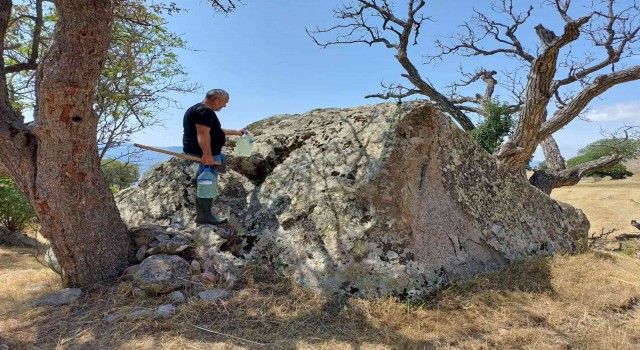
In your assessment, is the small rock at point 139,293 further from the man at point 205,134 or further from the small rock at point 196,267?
the man at point 205,134

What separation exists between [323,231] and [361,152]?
39.0 inches

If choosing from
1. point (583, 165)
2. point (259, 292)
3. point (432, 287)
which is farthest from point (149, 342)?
point (583, 165)

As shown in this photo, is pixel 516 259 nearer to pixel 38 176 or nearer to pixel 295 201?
pixel 295 201

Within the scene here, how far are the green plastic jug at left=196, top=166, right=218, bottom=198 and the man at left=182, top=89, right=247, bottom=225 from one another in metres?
0.11

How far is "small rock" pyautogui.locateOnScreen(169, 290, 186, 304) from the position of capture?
361 centimetres

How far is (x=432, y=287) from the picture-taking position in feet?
12.7

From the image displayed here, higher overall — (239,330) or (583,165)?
(583,165)

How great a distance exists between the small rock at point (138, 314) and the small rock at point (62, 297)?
2.65 ft

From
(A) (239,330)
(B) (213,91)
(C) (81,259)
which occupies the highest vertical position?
(B) (213,91)

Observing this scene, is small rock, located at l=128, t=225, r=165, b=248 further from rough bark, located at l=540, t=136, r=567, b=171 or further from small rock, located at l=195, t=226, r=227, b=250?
rough bark, located at l=540, t=136, r=567, b=171

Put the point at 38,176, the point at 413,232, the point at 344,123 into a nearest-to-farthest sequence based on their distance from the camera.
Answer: the point at 38,176, the point at 413,232, the point at 344,123

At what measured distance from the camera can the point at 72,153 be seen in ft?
12.3

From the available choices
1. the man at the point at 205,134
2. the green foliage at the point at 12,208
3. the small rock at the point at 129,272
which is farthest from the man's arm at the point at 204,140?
the green foliage at the point at 12,208

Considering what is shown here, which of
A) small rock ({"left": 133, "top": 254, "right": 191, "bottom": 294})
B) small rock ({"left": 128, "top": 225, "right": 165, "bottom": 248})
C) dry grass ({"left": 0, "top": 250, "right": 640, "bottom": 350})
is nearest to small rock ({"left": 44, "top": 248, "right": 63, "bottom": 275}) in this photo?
dry grass ({"left": 0, "top": 250, "right": 640, "bottom": 350})
